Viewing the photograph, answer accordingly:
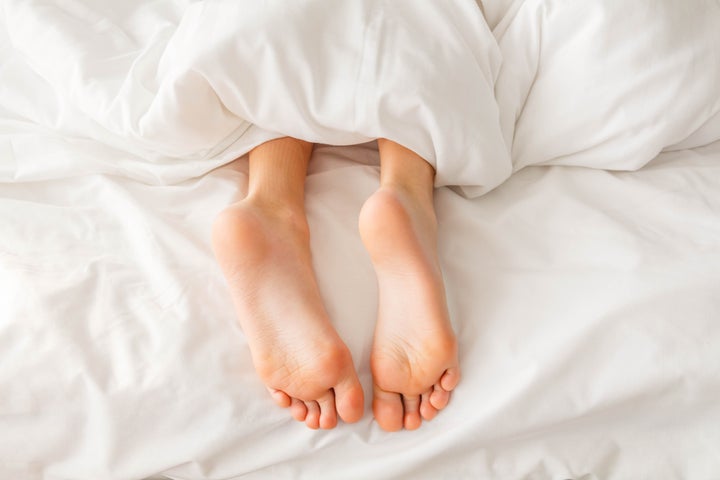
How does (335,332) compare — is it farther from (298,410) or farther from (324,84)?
(324,84)

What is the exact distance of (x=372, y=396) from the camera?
760 millimetres

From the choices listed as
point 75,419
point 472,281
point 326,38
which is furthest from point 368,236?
point 75,419

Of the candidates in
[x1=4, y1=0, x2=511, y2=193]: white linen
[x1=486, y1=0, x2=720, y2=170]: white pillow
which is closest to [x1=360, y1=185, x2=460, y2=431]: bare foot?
[x1=4, y1=0, x2=511, y2=193]: white linen

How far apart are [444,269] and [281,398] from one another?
24 cm

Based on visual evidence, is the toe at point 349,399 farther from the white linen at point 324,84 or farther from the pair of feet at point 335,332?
the white linen at point 324,84

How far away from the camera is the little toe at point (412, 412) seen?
2.41ft

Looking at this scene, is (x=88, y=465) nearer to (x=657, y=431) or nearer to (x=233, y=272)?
(x=233, y=272)

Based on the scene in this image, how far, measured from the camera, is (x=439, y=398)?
2.41 feet

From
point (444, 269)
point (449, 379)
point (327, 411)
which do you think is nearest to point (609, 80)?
point (444, 269)

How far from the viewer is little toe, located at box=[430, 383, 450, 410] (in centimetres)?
74

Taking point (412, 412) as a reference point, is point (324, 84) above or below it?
above

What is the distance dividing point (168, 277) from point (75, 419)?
17 cm

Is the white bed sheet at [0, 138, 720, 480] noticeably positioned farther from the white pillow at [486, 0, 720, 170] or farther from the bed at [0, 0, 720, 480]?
the white pillow at [486, 0, 720, 170]

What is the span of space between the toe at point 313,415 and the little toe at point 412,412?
0.09 m
